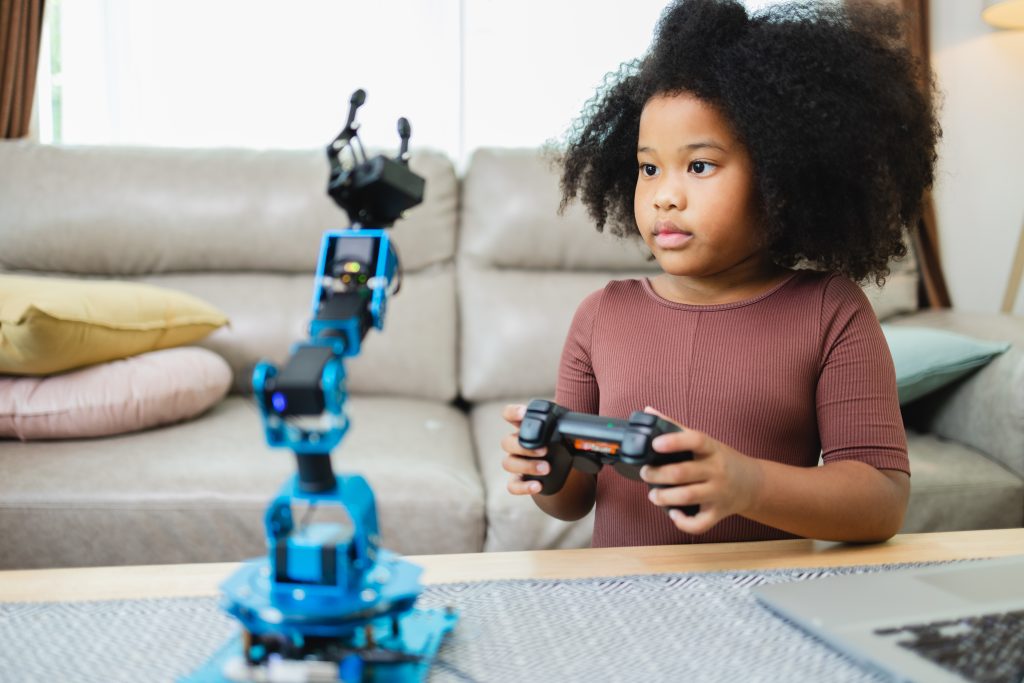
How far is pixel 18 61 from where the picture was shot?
2.27 m

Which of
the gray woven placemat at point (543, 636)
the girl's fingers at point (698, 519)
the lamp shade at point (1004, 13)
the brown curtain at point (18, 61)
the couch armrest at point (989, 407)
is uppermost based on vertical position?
the lamp shade at point (1004, 13)

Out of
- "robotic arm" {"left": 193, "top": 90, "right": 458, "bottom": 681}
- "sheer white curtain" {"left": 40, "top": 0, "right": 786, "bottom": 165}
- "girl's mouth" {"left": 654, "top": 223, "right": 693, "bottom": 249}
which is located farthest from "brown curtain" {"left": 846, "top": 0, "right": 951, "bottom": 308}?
"robotic arm" {"left": 193, "top": 90, "right": 458, "bottom": 681}

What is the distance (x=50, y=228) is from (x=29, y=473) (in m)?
0.78

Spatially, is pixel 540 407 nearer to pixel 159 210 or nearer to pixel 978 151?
pixel 159 210

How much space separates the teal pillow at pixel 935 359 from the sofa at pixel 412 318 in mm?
37

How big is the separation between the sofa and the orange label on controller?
0.80 m

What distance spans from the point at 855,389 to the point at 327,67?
2067 mm

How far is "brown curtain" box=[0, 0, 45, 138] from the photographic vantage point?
7.35ft

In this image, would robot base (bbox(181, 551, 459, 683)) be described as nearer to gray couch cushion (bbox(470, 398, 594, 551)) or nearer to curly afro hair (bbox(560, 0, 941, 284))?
curly afro hair (bbox(560, 0, 941, 284))

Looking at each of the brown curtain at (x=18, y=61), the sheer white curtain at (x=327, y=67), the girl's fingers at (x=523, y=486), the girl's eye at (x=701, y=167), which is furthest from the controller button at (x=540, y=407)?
the brown curtain at (x=18, y=61)

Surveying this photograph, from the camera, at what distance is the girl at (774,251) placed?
2.66ft

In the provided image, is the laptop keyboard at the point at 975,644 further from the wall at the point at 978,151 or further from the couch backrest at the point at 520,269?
the wall at the point at 978,151

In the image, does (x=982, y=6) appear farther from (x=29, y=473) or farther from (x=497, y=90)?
(x=29, y=473)

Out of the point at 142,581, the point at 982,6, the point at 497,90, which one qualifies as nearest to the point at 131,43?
the point at 497,90
